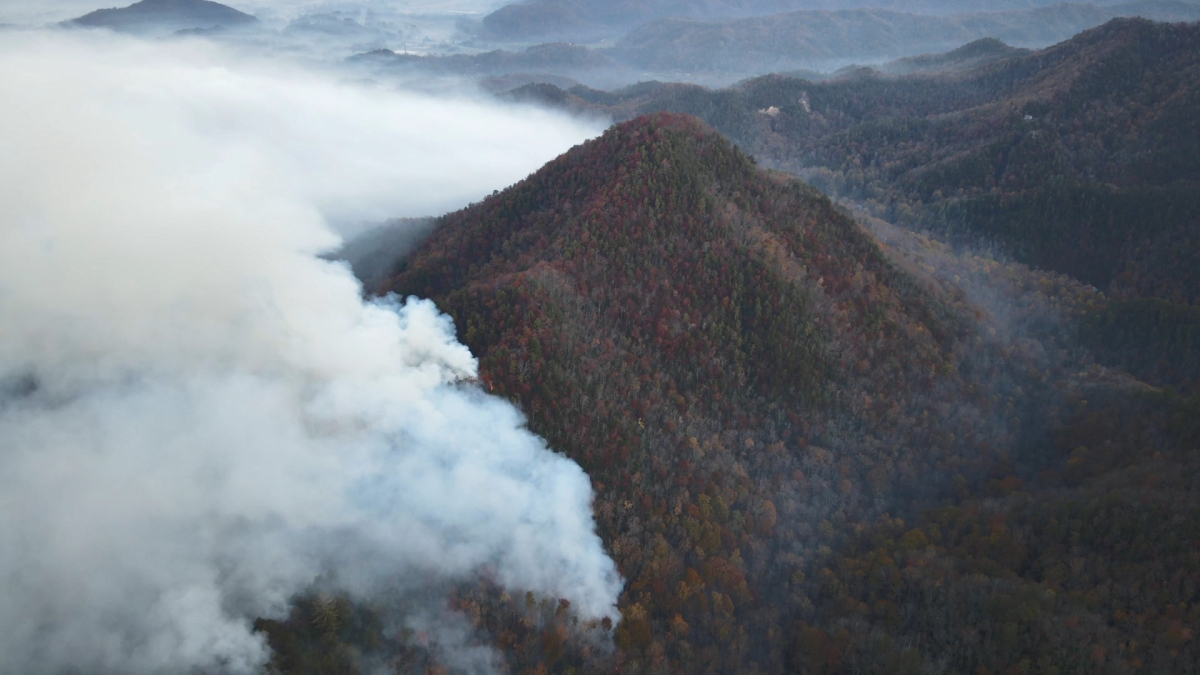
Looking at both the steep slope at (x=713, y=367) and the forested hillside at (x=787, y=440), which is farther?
the steep slope at (x=713, y=367)

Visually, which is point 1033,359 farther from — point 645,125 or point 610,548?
point 610,548

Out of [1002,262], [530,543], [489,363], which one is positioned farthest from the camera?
[1002,262]

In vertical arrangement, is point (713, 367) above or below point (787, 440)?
above

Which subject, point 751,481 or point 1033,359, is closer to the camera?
point 751,481

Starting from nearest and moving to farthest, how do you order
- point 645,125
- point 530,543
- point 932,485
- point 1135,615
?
1. point 1135,615
2. point 530,543
3. point 932,485
4. point 645,125

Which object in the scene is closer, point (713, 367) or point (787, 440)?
point (787, 440)

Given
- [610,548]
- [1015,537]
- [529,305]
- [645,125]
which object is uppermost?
[645,125]

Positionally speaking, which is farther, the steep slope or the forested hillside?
the steep slope

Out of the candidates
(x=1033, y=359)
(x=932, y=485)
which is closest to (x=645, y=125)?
(x=932, y=485)
